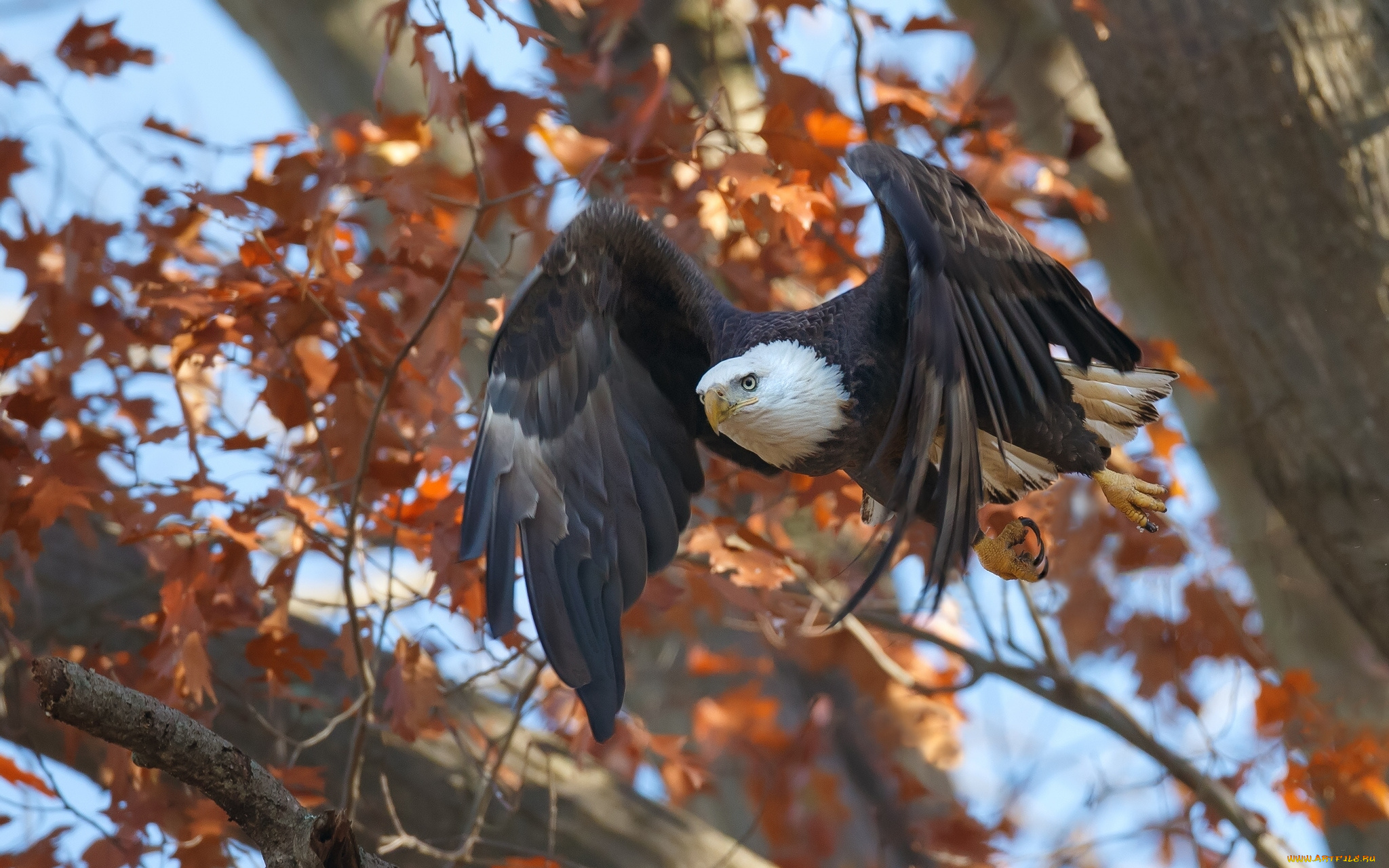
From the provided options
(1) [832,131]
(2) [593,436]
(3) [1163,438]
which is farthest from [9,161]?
(3) [1163,438]

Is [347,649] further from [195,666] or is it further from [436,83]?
[436,83]

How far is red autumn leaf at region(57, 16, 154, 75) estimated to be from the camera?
117 inches

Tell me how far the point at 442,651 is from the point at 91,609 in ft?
3.09

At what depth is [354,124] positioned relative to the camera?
10.5 feet

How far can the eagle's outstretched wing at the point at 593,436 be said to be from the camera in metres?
2.52

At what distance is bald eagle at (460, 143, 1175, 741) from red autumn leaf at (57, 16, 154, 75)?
130cm

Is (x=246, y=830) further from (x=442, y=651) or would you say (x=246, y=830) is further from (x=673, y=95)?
(x=673, y=95)

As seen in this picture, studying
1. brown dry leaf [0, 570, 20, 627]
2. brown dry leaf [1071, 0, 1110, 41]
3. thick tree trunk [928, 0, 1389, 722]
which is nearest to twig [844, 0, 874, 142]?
brown dry leaf [1071, 0, 1110, 41]

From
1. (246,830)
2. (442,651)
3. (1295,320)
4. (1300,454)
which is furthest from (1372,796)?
(246,830)

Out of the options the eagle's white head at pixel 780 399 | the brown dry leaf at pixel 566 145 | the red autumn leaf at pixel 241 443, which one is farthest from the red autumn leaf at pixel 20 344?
the eagle's white head at pixel 780 399

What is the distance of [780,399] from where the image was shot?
2.18m

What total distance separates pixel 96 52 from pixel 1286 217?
3.21m

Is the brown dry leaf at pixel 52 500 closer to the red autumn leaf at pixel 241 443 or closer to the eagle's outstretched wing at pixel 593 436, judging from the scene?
the red autumn leaf at pixel 241 443

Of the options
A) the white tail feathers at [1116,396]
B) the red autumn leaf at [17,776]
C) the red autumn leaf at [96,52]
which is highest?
the red autumn leaf at [96,52]
